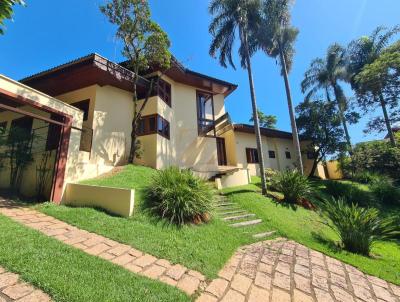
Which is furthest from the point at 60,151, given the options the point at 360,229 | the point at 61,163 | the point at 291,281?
the point at 360,229

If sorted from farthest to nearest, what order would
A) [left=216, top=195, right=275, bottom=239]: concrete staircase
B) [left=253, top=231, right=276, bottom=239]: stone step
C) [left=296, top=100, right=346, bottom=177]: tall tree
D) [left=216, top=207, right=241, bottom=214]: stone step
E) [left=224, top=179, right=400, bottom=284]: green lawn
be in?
[left=296, top=100, right=346, bottom=177]: tall tree
[left=216, top=207, right=241, bottom=214]: stone step
[left=216, top=195, right=275, bottom=239]: concrete staircase
[left=253, top=231, right=276, bottom=239]: stone step
[left=224, top=179, right=400, bottom=284]: green lawn

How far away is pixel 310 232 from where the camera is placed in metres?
7.52

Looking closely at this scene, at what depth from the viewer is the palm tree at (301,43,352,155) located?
21594 millimetres

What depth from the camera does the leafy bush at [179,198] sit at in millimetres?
6754

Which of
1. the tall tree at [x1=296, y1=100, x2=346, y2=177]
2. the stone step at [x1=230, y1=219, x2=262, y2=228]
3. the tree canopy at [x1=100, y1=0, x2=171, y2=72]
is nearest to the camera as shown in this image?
the stone step at [x1=230, y1=219, x2=262, y2=228]

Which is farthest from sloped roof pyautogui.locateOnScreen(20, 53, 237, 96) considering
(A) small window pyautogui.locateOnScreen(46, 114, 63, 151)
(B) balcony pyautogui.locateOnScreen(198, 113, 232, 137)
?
(B) balcony pyautogui.locateOnScreen(198, 113, 232, 137)

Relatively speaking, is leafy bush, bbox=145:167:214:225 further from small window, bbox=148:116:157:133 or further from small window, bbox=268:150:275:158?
small window, bbox=268:150:275:158

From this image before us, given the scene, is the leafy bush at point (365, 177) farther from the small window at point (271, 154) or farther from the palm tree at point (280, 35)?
the palm tree at point (280, 35)

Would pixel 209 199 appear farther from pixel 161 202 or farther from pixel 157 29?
pixel 157 29

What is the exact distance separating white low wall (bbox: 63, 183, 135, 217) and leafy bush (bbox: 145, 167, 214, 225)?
0.74 metres

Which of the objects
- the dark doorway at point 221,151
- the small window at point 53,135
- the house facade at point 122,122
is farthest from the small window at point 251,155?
the small window at point 53,135

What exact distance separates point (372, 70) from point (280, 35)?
6.33 m

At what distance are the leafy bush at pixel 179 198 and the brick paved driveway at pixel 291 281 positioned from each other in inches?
74.5

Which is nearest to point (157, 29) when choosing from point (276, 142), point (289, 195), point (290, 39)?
point (290, 39)
